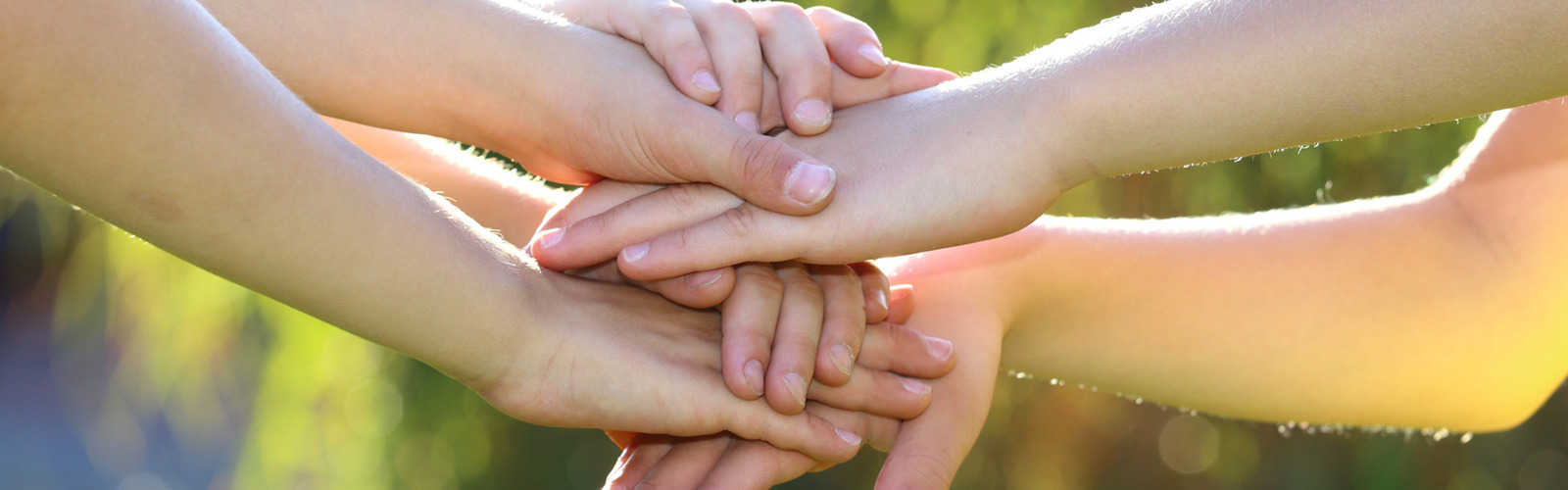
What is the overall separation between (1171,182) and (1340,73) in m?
1.34

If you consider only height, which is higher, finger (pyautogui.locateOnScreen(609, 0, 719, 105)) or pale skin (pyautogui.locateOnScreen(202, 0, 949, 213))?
finger (pyautogui.locateOnScreen(609, 0, 719, 105))

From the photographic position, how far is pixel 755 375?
46.4 inches

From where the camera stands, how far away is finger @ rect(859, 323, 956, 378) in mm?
1303

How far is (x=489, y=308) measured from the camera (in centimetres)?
102

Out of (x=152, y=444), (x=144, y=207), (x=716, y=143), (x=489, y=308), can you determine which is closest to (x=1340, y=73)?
(x=716, y=143)

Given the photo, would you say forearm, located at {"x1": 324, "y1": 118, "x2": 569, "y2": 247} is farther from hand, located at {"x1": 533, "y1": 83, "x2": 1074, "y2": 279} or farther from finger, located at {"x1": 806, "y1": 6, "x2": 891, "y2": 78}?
finger, located at {"x1": 806, "y1": 6, "x2": 891, "y2": 78}

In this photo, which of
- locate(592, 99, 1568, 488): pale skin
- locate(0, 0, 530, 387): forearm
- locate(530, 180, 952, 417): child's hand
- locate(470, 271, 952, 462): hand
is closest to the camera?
locate(0, 0, 530, 387): forearm

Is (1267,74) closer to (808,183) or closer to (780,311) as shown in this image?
(808,183)

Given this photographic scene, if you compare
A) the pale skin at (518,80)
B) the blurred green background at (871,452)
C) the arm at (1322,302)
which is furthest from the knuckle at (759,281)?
the blurred green background at (871,452)

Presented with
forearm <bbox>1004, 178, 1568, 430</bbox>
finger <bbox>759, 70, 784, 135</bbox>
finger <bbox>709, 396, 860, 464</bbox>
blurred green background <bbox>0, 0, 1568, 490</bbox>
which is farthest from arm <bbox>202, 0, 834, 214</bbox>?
blurred green background <bbox>0, 0, 1568, 490</bbox>

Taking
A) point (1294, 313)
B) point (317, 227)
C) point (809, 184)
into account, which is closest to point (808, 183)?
point (809, 184)

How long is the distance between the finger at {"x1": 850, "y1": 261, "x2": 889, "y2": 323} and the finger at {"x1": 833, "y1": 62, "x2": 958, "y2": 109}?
181mm

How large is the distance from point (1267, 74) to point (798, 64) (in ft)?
1.57

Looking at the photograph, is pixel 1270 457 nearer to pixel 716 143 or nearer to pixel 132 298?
pixel 716 143
